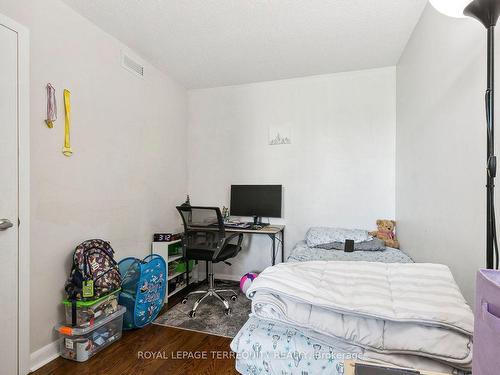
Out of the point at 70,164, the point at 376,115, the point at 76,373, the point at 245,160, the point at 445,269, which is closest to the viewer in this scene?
the point at 445,269

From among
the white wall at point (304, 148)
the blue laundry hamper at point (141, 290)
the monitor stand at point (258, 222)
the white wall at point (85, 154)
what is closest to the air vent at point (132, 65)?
the white wall at point (85, 154)

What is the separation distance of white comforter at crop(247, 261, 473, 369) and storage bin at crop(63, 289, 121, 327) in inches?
56.2

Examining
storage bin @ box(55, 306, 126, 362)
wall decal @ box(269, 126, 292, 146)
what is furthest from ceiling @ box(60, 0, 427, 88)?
storage bin @ box(55, 306, 126, 362)

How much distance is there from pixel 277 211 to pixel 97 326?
6.69 ft

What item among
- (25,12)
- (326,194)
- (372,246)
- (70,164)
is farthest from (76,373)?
(326,194)

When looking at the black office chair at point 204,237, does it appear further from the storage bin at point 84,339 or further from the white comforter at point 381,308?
the white comforter at point 381,308

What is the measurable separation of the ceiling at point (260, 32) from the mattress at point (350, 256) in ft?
6.39

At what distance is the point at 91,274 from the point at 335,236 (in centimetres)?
221

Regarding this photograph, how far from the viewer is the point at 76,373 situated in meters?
1.73

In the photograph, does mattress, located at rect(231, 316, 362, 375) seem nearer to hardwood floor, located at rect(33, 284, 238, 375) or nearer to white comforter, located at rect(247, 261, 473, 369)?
white comforter, located at rect(247, 261, 473, 369)

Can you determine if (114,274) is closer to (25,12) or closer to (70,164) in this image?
(70,164)

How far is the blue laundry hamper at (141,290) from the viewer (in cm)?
222

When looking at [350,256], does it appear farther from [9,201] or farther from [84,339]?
[9,201]

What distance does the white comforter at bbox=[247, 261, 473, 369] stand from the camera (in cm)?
86
